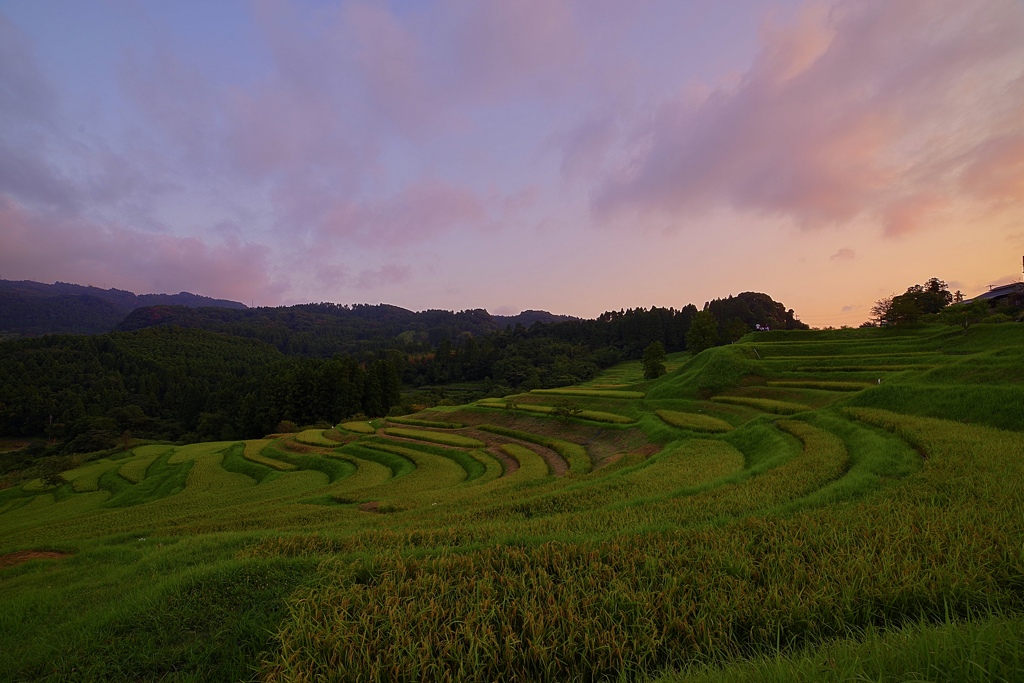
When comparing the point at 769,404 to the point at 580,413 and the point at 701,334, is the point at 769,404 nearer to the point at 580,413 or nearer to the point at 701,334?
the point at 580,413

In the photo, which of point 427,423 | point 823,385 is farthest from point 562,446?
point 427,423

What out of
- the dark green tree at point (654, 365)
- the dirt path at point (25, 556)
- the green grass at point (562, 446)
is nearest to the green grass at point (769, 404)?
the green grass at point (562, 446)

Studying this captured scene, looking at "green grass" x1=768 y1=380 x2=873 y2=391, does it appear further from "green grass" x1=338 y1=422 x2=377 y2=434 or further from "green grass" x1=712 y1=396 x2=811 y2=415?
"green grass" x1=338 y1=422 x2=377 y2=434

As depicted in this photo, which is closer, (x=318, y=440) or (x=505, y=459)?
(x=505, y=459)

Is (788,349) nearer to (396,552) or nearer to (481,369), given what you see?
(396,552)

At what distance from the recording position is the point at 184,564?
699 cm

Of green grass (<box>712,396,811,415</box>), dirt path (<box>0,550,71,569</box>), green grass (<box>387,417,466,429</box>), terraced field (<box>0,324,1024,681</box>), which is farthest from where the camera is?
green grass (<box>387,417,466,429</box>)

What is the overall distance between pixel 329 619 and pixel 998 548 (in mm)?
7643

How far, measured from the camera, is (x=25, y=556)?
34.8 feet

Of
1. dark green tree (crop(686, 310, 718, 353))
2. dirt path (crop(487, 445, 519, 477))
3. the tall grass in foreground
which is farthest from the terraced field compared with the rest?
dark green tree (crop(686, 310, 718, 353))

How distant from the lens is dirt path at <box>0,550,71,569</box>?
10.0 m

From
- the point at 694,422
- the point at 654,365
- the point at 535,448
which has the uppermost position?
the point at 654,365

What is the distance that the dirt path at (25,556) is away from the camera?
10.0m

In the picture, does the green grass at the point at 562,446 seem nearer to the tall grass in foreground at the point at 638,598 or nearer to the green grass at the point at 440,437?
the green grass at the point at 440,437
